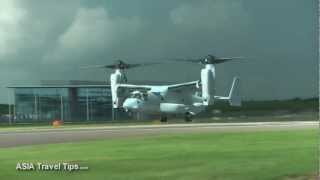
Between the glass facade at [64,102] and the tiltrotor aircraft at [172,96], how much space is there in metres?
40.2

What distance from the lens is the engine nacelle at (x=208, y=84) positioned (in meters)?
99.9

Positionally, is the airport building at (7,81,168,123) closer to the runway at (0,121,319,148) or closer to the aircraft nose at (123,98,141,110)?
the aircraft nose at (123,98,141,110)

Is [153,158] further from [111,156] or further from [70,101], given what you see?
[70,101]

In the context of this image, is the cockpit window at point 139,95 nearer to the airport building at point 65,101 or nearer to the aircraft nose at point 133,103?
the aircraft nose at point 133,103

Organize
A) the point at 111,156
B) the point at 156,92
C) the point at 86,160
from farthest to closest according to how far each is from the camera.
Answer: the point at 156,92 < the point at 111,156 < the point at 86,160

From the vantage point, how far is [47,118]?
146000mm

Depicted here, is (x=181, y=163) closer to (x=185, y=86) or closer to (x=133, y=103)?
(x=133, y=103)

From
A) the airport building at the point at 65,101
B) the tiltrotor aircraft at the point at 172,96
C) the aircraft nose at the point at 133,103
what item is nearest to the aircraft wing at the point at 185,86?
the tiltrotor aircraft at the point at 172,96

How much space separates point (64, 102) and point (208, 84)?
62.0 metres

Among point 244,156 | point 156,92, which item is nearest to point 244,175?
point 244,156

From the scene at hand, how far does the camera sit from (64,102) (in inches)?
6083

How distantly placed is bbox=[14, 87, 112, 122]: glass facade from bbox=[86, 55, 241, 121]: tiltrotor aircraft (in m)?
40.2

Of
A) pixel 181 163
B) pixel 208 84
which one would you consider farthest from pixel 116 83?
pixel 181 163

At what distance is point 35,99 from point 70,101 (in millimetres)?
8103
